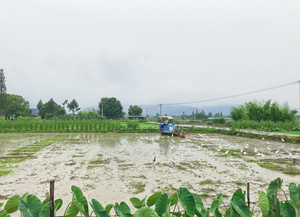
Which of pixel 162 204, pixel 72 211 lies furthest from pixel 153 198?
pixel 72 211

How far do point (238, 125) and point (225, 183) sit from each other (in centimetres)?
1546

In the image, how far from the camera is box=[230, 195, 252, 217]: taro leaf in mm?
1460

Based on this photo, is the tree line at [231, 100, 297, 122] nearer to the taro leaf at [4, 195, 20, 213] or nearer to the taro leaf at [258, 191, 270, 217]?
the taro leaf at [258, 191, 270, 217]

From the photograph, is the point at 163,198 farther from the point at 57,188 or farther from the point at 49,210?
the point at 57,188

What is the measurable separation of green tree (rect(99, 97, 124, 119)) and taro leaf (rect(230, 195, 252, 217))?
45.3 m

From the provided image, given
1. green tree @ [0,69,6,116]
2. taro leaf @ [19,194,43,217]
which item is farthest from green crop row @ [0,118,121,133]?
green tree @ [0,69,6,116]

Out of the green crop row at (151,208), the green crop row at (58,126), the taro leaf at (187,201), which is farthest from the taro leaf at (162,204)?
the green crop row at (58,126)

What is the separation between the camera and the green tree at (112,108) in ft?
150

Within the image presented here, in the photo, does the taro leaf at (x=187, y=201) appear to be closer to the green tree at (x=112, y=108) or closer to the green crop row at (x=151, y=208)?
the green crop row at (x=151, y=208)

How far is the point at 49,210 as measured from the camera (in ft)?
4.36

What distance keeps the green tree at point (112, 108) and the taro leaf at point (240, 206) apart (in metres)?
45.3

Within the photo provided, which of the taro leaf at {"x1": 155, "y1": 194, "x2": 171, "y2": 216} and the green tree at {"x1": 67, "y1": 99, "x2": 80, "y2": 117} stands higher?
the green tree at {"x1": 67, "y1": 99, "x2": 80, "y2": 117}

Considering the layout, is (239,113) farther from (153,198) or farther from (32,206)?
(32,206)

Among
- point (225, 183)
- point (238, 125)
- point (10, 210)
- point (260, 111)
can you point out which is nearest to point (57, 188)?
point (10, 210)
